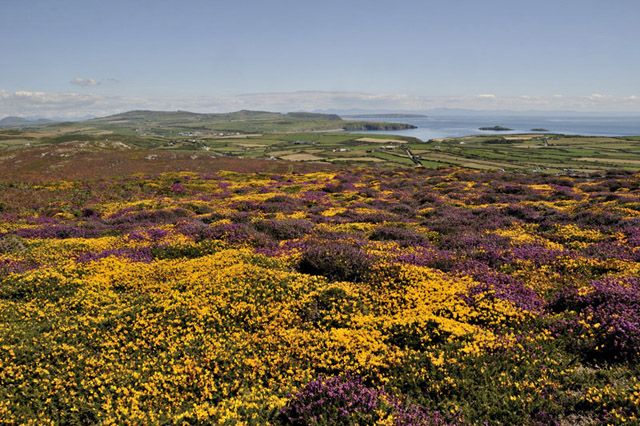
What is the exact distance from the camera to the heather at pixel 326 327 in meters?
6.34

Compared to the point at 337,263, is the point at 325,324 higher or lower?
lower

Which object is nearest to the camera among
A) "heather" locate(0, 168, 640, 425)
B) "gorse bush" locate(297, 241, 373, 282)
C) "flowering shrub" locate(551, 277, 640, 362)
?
"heather" locate(0, 168, 640, 425)

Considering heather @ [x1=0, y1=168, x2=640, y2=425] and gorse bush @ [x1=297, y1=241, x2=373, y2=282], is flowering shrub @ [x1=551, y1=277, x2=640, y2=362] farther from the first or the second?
gorse bush @ [x1=297, y1=241, x2=373, y2=282]

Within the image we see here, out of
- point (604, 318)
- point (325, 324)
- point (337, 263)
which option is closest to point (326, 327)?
point (325, 324)

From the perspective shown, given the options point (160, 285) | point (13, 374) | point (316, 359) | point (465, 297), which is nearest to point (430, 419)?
point (316, 359)

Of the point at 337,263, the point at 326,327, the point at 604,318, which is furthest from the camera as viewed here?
the point at 337,263

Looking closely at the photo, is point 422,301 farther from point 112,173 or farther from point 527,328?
point 112,173

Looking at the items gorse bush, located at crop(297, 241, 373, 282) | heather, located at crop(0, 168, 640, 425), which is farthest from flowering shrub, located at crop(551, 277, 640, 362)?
gorse bush, located at crop(297, 241, 373, 282)

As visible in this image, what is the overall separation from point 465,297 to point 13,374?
39.8 ft

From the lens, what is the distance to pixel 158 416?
6211mm

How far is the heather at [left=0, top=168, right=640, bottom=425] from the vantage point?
634 cm

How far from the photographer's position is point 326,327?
30.4ft

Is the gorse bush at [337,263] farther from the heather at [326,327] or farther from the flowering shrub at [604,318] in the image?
the flowering shrub at [604,318]

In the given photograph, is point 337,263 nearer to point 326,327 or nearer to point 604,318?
point 326,327
